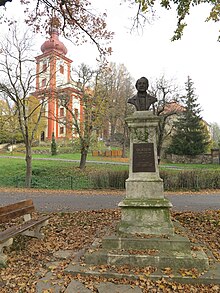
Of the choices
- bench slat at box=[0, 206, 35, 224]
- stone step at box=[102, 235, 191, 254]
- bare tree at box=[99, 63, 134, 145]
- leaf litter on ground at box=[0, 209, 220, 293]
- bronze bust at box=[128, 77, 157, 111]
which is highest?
bare tree at box=[99, 63, 134, 145]

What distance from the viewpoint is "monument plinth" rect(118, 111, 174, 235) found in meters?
4.93

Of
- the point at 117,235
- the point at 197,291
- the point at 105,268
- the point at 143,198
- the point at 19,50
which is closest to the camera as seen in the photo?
the point at 197,291

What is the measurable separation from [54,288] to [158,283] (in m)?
1.51

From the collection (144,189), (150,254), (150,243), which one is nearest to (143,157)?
(144,189)

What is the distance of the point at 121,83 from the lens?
1532 inches

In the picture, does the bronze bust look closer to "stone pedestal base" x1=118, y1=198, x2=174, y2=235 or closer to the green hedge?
"stone pedestal base" x1=118, y1=198, x2=174, y2=235

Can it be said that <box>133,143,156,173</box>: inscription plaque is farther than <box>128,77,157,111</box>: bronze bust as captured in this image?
No

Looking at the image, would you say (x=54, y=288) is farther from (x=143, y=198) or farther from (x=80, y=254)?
(x=143, y=198)

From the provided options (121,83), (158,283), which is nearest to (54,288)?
(158,283)

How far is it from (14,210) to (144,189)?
2837 millimetres

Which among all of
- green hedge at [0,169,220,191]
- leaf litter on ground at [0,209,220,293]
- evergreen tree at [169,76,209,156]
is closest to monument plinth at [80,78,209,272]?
leaf litter on ground at [0,209,220,293]

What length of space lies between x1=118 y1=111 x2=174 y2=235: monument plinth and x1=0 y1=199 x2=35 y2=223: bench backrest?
2224 millimetres

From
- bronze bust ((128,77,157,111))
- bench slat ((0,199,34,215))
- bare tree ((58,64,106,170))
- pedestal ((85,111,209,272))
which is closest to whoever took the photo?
pedestal ((85,111,209,272))

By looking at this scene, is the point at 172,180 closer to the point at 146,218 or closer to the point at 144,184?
the point at 144,184
